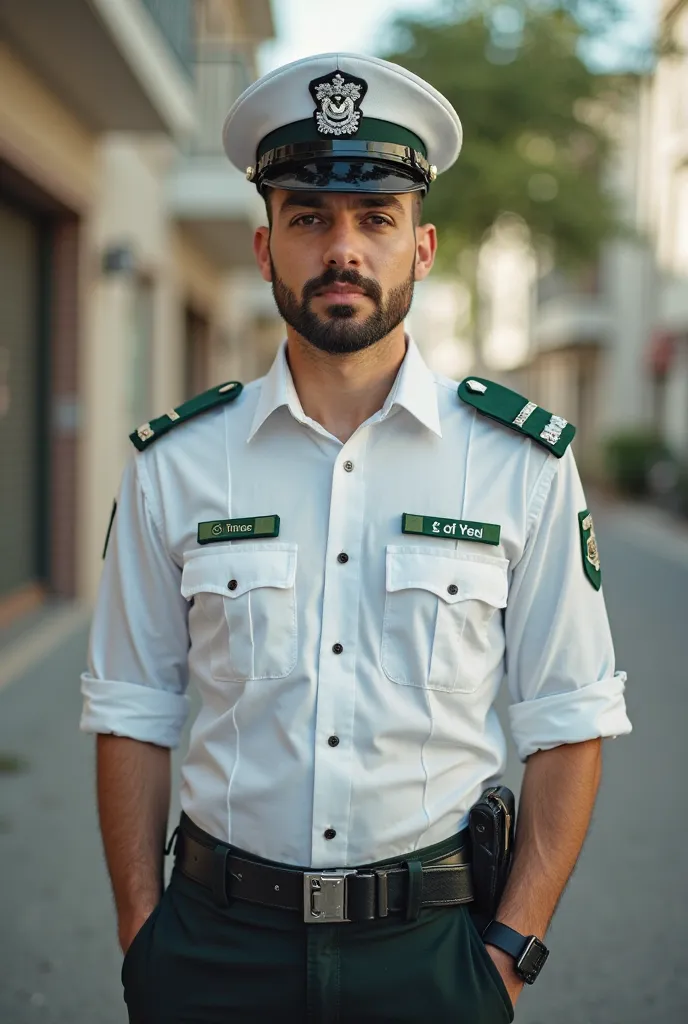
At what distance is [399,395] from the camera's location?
1.85 m

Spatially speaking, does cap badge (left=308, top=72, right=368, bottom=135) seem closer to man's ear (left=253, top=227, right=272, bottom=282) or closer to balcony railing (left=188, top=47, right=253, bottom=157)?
man's ear (left=253, top=227, right=272, bottom=282)

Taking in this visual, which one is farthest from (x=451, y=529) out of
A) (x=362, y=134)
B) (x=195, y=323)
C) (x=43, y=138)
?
(x=195, y=323)

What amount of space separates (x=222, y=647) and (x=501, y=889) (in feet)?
1.96

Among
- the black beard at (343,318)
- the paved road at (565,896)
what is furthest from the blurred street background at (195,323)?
the black beard at (343,318)

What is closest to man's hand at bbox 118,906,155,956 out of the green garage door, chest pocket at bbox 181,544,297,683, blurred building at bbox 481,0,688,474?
chest pocket at bbox 181,544,297,683

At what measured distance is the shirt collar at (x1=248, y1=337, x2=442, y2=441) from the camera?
1844mm

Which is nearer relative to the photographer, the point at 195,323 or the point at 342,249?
the point at 342,249

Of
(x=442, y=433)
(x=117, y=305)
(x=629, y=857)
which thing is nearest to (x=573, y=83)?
(x=117, y=305)

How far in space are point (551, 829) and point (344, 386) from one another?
0.79 m

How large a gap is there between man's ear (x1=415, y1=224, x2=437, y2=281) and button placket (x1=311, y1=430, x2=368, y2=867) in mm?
422

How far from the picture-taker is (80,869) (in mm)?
3898

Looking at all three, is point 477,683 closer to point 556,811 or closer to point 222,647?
point 556,811

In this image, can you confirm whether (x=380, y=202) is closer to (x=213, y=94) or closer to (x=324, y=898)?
(x=324, y=898)

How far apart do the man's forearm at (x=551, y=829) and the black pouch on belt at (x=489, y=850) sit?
27 mm
